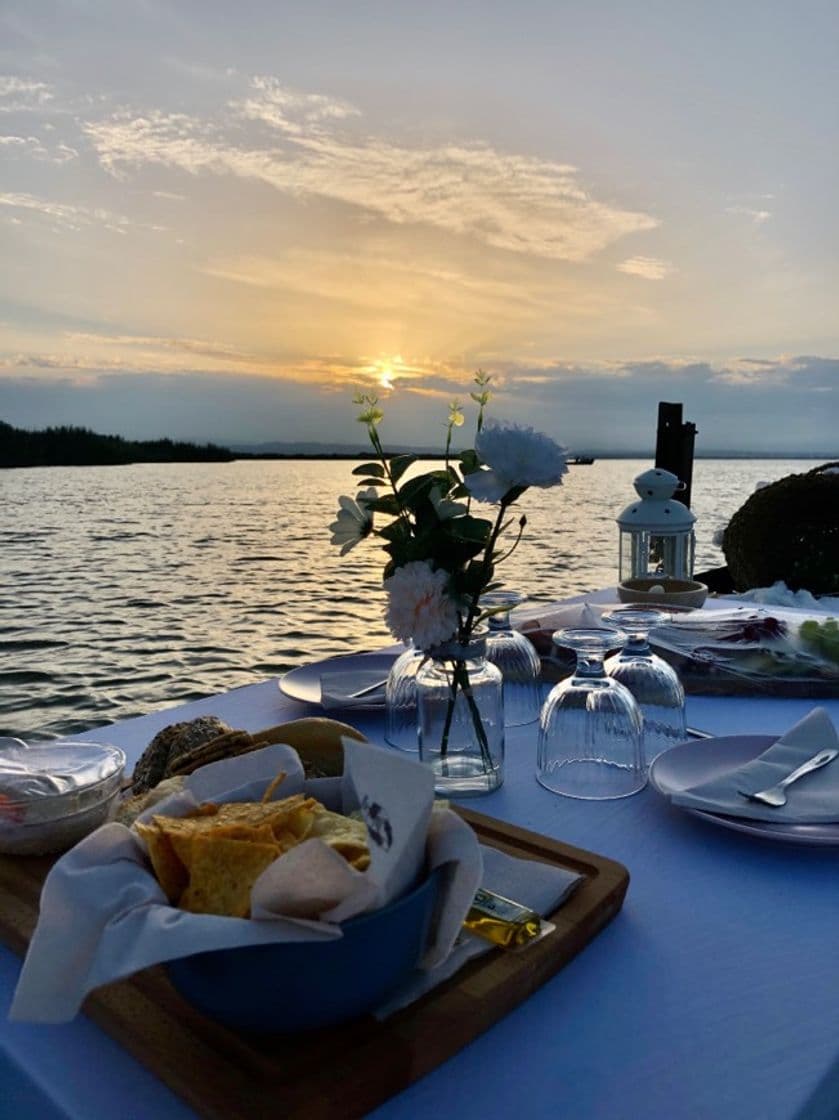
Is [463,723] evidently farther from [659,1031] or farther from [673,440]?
[673,440]

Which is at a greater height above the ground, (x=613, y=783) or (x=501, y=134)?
(x=501, y=134)

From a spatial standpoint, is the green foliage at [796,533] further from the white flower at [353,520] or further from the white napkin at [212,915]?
the white napkin at [212,915]

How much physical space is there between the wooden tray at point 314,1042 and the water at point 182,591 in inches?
18.5

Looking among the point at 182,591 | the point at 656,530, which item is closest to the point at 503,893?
the point at 656,530

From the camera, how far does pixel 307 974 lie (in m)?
0.65

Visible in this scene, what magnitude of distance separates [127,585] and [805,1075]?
1700cm

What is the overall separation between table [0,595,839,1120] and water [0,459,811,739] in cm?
50

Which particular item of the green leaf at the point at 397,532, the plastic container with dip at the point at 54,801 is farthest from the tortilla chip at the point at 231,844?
the green leaf at the point at 397,532

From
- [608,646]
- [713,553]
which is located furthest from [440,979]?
[713,553]

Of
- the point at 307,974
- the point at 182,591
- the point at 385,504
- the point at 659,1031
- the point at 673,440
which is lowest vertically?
the point at 182,591

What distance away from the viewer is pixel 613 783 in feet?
4.39

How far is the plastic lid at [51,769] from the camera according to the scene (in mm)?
1041

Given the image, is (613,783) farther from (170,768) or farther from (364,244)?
(364,244)

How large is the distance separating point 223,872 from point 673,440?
6353 mm
